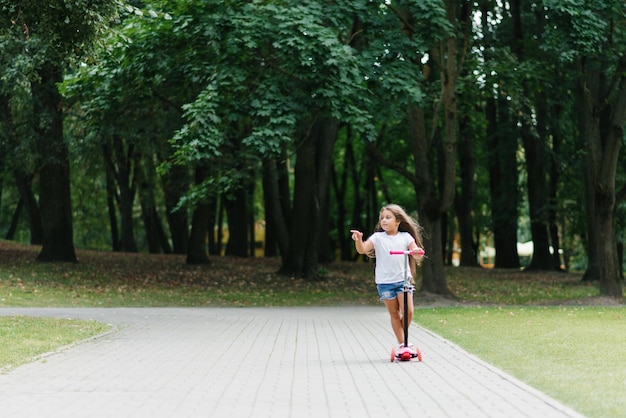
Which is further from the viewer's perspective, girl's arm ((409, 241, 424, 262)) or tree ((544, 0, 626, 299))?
tree ((544, 0, 626, 299))

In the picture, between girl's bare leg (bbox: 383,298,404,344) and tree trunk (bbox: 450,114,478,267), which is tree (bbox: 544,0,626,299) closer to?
girl's bare leg (bbox: 383,298,404,344)

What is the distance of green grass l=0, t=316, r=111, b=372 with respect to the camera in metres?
11.9

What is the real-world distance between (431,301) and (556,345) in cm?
1038

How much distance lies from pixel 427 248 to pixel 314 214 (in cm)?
659

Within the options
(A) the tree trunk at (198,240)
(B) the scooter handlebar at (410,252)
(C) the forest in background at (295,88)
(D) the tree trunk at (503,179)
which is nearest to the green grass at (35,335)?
(C) the forest in background at (295,88)

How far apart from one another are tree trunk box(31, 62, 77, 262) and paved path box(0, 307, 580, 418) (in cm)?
1479

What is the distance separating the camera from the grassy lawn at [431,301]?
10.9 m

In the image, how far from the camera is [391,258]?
11.7m

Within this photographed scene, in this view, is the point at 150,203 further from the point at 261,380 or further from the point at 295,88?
the point at 261,380

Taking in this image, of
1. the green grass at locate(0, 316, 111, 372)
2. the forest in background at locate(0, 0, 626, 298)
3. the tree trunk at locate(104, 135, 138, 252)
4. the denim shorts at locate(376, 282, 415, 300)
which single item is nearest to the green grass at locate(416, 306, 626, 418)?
the denim shorts at locate(376, 282, 415, 300)

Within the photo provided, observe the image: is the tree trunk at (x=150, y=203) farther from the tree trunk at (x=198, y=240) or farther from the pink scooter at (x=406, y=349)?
the pink scooter at (x=406, y=349)

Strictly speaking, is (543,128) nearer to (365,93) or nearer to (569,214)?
(569,214)

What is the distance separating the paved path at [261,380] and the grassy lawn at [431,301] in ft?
1.61

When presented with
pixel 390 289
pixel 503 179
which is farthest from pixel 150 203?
pixel 390 289
